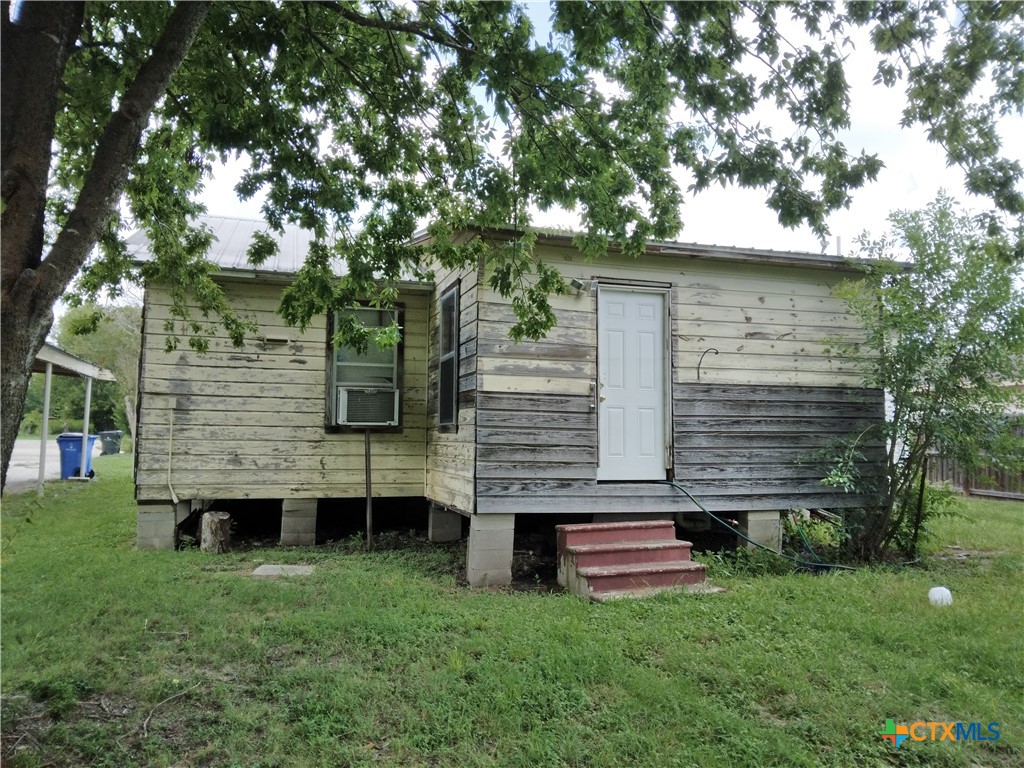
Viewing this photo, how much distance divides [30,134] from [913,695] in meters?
4.76

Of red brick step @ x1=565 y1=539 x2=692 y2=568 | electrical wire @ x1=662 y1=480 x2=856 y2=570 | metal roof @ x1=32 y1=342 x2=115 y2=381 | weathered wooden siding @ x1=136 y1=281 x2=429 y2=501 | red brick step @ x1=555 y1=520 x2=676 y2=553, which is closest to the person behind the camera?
red brick step @ x1=565 y1=539 x2=692 y2=568

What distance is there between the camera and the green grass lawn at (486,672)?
287cm

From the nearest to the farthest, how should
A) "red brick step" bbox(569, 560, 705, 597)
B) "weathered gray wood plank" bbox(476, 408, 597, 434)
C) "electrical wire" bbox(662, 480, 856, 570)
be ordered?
"red brick step" bbox(569, 560, 705, 597) < "weathered gray wood plank" bbox(476, 408, 597, 434) < "electrical wire" bbox(662, 480, 856, 570)

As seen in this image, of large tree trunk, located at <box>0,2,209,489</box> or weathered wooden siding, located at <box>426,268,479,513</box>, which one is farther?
weathered wooden siding, located at <box>426,268,479,513</box>

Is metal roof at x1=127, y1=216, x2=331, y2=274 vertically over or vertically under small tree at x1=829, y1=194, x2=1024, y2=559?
over

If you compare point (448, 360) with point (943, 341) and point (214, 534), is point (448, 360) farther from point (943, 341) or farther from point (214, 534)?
point (943, 341)

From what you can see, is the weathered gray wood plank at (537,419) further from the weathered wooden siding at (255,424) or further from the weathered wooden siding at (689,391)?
the weathered wooden siding at (255,424)

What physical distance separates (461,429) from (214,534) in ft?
9.99

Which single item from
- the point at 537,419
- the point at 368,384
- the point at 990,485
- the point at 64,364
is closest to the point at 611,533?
the point at 537,419

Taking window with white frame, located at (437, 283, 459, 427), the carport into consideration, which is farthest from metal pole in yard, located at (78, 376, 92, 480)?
window with white frame, located at (437, 283, 459, 427)

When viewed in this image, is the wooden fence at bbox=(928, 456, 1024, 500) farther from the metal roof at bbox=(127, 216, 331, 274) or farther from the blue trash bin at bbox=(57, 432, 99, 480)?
the blue trash bin at bbox=(57, 432, 99, 480)

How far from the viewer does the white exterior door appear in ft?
21.0

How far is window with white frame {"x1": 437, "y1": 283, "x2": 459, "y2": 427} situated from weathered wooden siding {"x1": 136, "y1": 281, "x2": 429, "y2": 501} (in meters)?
0.82

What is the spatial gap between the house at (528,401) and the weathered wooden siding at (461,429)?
0.04m
